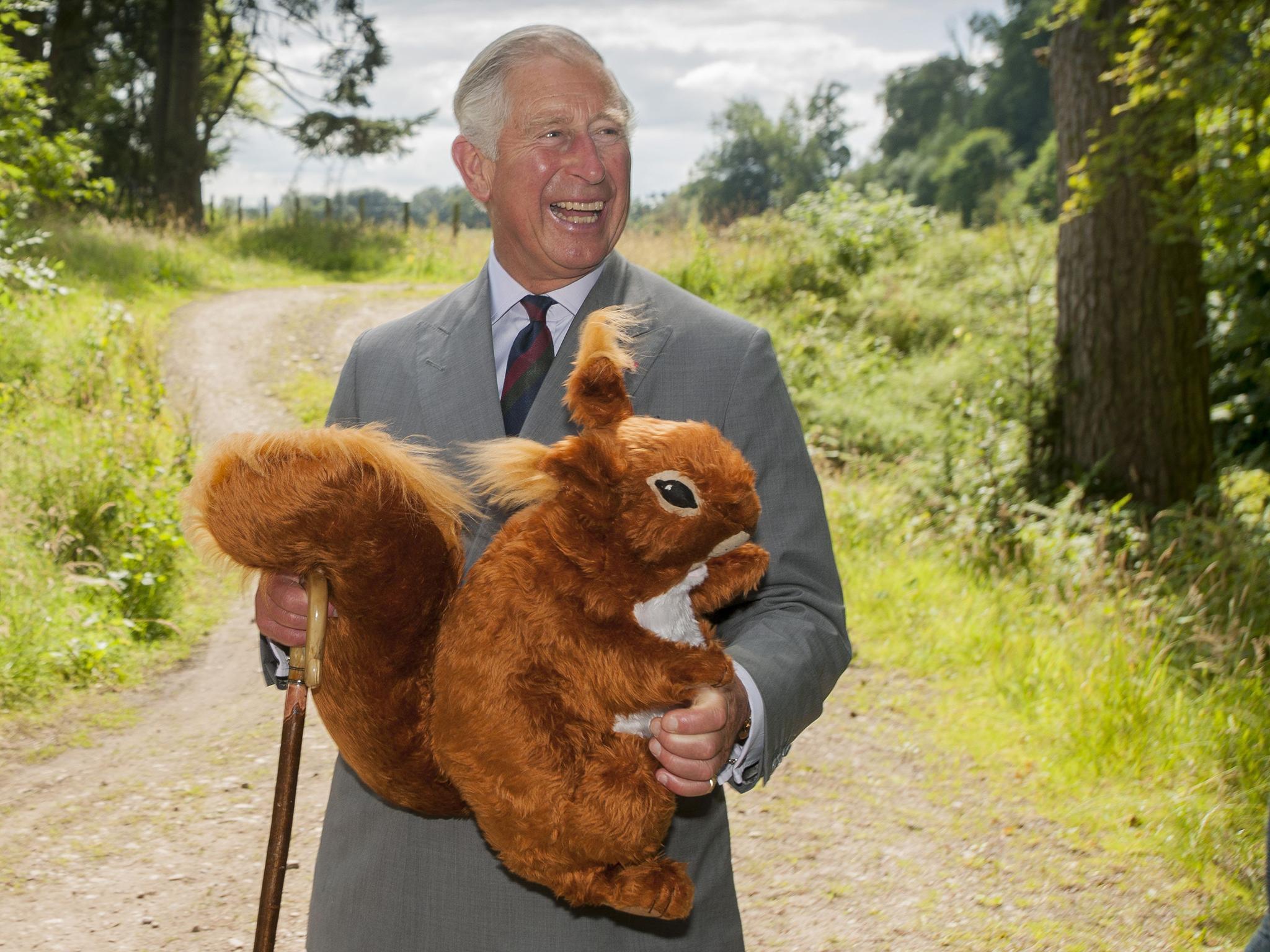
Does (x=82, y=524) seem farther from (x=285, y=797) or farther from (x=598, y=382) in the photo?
(x=598, y=382)

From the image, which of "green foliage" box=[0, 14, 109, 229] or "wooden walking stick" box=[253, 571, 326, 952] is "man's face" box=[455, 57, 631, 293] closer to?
"wooden walking stick" box=[253, 571, 326, 952]

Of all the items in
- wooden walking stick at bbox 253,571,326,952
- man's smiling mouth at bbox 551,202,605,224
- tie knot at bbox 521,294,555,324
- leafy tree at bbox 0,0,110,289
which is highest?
leafy tree at bbox 0,0,110,289

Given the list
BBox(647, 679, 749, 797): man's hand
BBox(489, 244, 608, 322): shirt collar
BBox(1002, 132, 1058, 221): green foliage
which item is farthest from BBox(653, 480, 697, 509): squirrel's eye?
BBox(1002, 132, 1058, 221): green foliage

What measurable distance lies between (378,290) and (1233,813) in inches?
509

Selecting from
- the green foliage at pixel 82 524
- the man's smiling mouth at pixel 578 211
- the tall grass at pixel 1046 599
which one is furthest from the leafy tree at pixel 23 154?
the man's smiling mouth at pixel 578 211

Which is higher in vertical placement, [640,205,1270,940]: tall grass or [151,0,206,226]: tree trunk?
[151,0,206,226]: tree trunk

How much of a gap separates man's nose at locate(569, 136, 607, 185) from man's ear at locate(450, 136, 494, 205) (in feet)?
0.78

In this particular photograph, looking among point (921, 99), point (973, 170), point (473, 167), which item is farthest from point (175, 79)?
point (921, 99)

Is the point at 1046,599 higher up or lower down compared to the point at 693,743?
lower down

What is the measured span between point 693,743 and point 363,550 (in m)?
0.48

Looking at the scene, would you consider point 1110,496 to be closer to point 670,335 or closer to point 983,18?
point 670,335

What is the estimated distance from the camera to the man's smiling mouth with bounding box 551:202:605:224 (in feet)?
6.43

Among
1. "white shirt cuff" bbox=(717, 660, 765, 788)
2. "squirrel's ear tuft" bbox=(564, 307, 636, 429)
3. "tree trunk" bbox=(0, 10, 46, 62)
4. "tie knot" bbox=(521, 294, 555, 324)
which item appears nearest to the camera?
"squirrel's ear tuft" bbox=(564, 307, 636, 429)

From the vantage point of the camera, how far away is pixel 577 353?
1.74 m
